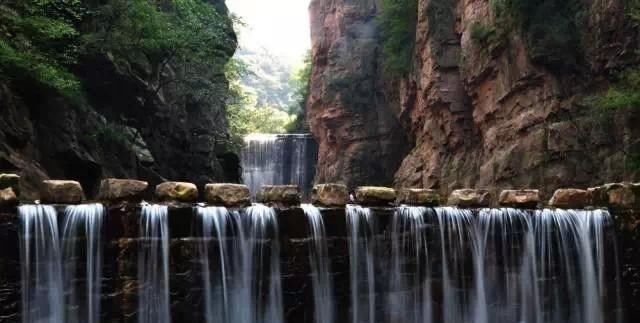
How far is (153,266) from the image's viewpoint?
979 cm

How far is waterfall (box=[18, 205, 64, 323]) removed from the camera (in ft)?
29.3

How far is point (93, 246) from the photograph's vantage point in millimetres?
9469

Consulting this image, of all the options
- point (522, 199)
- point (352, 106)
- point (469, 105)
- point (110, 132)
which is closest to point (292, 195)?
point (522, 199)

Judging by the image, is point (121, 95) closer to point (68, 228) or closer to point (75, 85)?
point (75, 85)

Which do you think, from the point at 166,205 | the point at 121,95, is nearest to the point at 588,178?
the point at 166,205

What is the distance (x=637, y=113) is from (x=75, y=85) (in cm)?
1699

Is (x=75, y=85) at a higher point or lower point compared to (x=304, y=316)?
higher

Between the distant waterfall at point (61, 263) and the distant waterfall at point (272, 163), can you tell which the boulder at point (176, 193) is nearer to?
the distant waterfall at point (61, 263)

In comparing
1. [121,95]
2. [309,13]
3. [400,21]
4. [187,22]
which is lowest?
[121,95]

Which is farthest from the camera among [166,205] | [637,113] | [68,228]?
[637,113]

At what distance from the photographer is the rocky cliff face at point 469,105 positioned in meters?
20.6

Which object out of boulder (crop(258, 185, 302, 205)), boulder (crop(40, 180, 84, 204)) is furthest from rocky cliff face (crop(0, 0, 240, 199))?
boulder (crop(258, 185, 302, 205))

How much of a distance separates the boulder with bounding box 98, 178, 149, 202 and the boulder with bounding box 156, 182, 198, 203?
0.56 meters

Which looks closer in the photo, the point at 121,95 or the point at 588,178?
the point at 588,178
